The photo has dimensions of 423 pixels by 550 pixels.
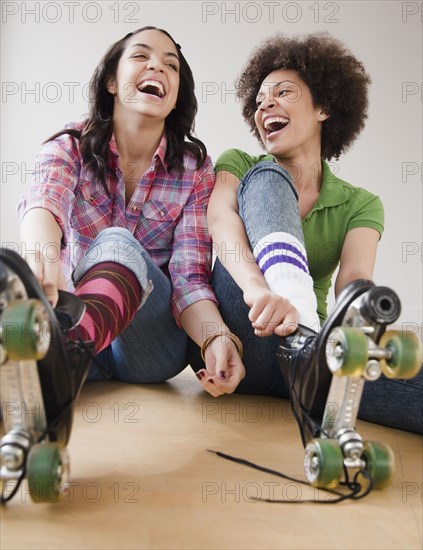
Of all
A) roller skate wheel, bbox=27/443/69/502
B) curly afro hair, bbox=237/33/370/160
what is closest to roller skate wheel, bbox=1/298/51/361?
roller skate wheel, bbox=27/443/69/502

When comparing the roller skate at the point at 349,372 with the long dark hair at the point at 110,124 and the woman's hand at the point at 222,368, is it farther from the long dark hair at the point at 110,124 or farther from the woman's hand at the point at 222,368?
the long dark hair at the point at 110,124

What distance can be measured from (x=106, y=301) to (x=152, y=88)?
0.63m

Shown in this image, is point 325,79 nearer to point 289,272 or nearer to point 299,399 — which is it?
point 289,272

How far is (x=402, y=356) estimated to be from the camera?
85cm

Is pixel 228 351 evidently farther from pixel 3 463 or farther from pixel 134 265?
pixel 3 463

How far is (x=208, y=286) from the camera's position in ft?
4.73

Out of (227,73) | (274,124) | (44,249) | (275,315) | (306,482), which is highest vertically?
(227,73)

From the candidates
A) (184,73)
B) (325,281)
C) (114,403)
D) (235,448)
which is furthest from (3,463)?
(184,73)

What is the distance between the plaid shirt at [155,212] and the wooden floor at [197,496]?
0.93ft

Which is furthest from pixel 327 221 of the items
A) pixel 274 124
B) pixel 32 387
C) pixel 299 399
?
pixel 32 387

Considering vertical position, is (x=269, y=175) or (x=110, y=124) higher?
(x=110, y=124)

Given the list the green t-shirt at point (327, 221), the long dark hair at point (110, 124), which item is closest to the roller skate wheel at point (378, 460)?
the green t-shirt at point (327, 221)

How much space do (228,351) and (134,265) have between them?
0.23 meters

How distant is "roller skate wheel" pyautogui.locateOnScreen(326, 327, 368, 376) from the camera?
829 mm
